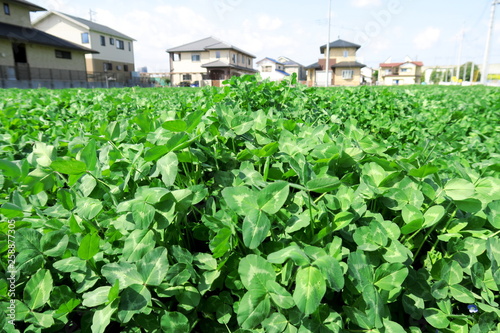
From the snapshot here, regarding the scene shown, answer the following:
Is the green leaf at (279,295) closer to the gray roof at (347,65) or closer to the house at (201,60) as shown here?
the house at (201,60)

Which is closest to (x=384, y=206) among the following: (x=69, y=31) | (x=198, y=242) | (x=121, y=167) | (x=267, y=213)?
(x=267, y=213)

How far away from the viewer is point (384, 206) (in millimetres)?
1180

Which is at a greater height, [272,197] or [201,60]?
[201,60]

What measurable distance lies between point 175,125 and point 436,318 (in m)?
0.99

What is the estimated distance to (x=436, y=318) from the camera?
3.21 ft

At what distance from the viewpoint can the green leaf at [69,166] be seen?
101cm

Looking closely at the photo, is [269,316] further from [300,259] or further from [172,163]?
[172,163]

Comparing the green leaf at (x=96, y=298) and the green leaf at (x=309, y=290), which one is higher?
the green leaf at (x=309, y=290)

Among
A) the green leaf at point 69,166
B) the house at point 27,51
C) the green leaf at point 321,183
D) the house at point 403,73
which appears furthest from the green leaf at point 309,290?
the house at point 403,73

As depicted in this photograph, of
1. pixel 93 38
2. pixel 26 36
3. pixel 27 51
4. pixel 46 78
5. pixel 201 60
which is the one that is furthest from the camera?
pixel 201 60

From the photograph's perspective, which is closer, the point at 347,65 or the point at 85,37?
the point at 85,37

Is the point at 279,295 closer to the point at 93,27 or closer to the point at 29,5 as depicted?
the point at 29,5

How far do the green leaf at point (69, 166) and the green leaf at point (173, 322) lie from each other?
0.52 m

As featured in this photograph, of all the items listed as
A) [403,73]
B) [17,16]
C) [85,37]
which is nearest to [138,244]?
[17,16]
